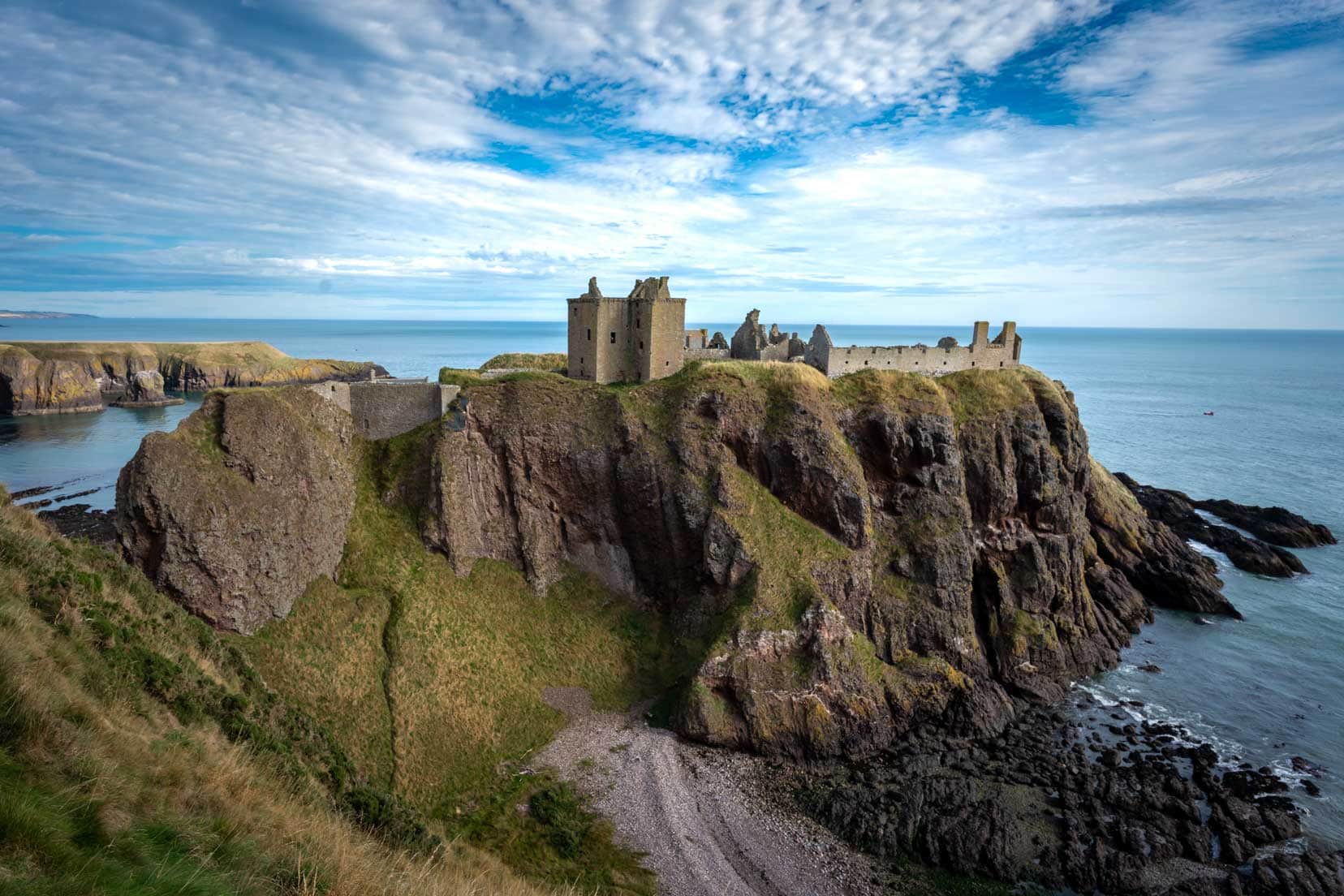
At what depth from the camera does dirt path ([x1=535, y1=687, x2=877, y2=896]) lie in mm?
31078

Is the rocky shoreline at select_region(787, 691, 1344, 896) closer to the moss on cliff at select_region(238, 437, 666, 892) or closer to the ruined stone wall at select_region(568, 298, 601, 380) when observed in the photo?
the moss on cliff at select_region(238, 437, 666, 892)

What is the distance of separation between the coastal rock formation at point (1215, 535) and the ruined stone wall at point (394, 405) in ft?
247

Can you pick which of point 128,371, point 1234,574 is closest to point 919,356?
point 1234,574

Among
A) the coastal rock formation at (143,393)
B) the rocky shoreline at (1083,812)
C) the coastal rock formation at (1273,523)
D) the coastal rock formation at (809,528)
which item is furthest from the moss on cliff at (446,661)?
the coastal rock formation at (143,393)

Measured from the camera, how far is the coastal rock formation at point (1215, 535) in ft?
225

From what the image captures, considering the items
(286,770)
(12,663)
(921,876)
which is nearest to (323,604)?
(286,770)

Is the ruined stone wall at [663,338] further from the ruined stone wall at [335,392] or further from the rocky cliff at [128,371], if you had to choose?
the rocky cliff at [128,371]

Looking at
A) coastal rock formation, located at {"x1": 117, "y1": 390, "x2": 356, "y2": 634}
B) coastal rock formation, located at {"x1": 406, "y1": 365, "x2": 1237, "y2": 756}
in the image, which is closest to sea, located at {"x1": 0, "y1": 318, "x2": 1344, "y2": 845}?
coastal rock formation, located at {"x1": 406, "y1": 365, "x2": 1237, "y2": 756}

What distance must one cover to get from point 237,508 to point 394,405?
49.0 feet

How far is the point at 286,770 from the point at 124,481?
26596mm

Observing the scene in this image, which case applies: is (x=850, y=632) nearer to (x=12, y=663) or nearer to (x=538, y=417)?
(x=538, y=417)

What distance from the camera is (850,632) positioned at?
145 ft

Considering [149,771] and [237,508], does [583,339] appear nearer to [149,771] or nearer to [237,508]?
[237,508]

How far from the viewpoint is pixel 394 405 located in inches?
1982
